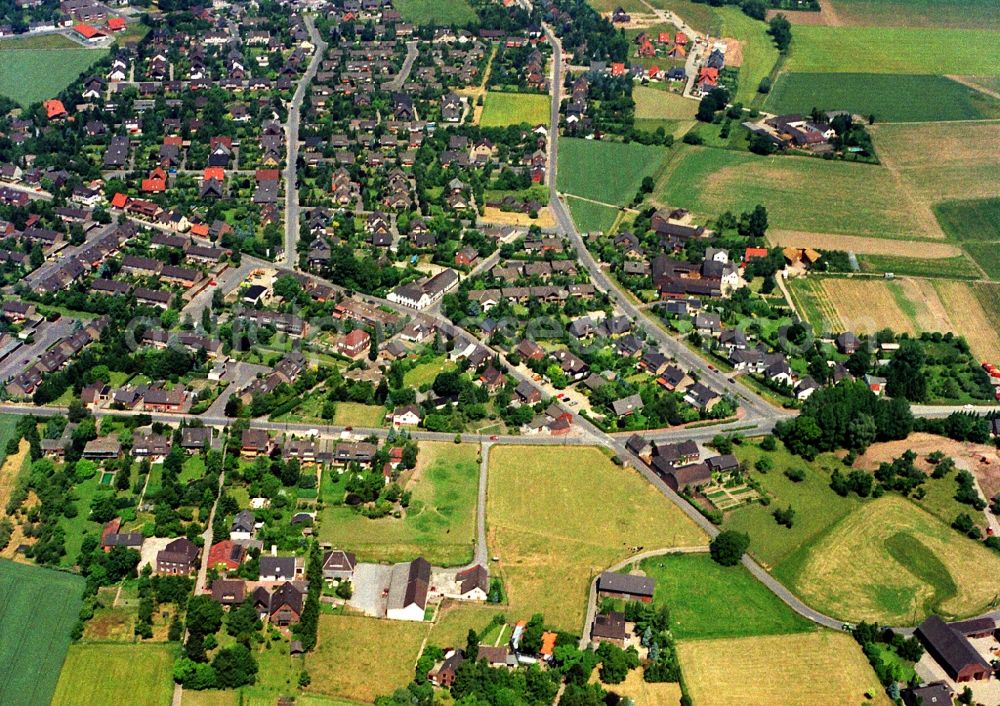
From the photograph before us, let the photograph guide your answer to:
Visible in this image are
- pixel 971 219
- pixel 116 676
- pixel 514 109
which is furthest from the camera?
pixel 514 109

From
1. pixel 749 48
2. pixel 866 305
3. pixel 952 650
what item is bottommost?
pixel 749 48

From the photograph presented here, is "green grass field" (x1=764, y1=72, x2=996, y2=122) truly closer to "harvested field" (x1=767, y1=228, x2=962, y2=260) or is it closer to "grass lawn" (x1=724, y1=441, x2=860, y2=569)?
"harvested field" (x1=767, y1=228, x2=962, y2=260)

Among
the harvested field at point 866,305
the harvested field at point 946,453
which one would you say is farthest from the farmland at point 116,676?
the harvested field at point 866,305

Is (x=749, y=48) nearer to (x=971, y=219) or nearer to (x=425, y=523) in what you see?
(x=971, y=219)

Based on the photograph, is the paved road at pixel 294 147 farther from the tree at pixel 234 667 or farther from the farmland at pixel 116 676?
the tree at pixel 234 667

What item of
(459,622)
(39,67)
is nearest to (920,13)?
(39,67)

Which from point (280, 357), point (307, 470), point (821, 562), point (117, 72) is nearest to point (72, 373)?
point (280, 357)
